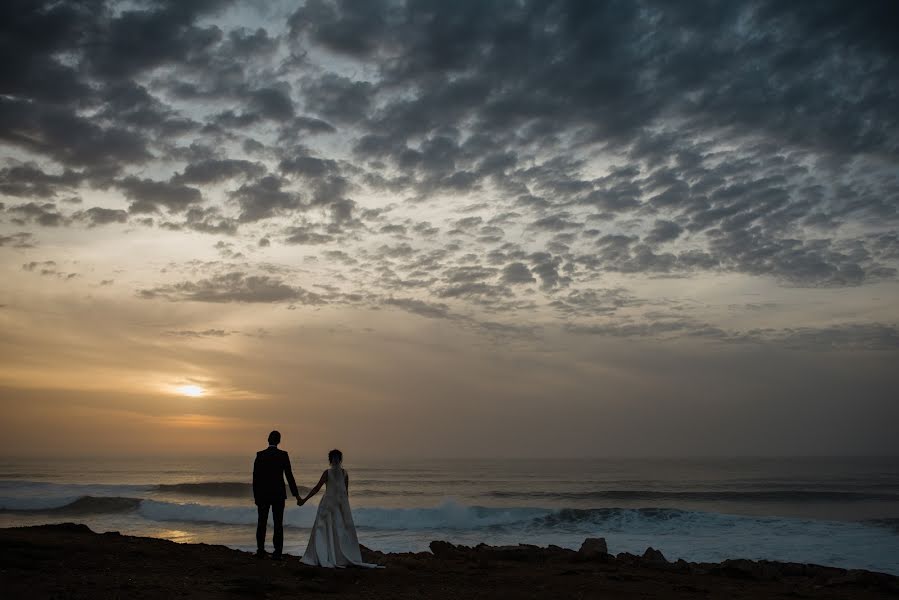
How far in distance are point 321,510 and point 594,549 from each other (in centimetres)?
630

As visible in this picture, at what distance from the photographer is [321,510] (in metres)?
9.66

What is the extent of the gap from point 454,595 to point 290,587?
216 cm

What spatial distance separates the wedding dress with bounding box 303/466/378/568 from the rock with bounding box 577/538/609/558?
459cm

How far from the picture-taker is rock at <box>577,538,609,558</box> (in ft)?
39.1

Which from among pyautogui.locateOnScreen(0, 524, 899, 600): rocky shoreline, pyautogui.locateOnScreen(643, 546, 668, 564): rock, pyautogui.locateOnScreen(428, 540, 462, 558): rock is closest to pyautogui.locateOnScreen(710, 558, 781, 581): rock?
pyautogui.locateOnScreen(0, 524, 899, 600): rocky shoreline

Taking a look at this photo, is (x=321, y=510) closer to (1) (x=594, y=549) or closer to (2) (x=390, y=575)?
(2) (x=390, y=575)

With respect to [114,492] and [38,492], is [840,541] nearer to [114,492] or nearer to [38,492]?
[114,492]

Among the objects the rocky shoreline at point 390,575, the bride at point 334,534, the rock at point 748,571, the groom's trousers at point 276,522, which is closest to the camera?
the rocky shoreline at point 390,575

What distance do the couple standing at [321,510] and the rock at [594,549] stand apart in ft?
15.2

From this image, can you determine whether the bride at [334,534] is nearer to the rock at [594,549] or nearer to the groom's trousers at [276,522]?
the groom's trousers at [276,522]

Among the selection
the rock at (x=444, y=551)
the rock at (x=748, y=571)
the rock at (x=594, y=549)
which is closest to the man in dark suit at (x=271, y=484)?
the rock at (x=444, y=551)

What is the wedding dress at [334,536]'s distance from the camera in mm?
9398

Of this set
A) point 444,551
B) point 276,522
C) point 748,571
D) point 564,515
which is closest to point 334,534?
point 276,522

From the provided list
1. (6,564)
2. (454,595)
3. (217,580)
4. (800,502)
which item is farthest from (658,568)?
(800,502)
